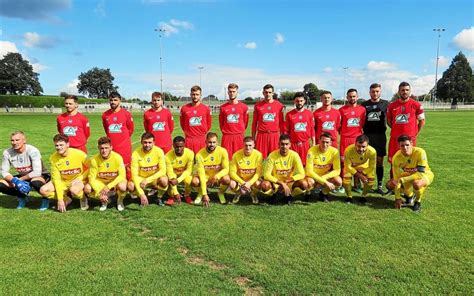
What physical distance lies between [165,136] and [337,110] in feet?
11.1

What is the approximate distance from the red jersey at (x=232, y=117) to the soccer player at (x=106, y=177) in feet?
7.26

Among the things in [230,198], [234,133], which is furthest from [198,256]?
[234,133]

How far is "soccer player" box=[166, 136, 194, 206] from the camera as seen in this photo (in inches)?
232

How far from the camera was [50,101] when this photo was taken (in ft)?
214

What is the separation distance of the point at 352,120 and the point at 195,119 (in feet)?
9.86

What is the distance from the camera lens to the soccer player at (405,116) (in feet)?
21.0

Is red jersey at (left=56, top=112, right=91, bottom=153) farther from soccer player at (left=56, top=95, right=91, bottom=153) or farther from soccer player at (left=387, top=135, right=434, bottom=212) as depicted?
soccer player at (left=387, top=135, right=434, bottom=212)

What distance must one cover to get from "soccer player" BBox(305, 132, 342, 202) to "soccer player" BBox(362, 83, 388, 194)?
123 centimetres

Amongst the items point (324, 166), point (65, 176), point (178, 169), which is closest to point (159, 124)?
point (178, 169)

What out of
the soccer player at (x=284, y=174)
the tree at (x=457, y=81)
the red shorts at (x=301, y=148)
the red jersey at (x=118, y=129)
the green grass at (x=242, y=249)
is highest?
the tree at (x=457, y=81)

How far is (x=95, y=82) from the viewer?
11956 cm

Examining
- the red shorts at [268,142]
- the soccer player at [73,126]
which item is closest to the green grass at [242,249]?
the soccer player at [73,126]

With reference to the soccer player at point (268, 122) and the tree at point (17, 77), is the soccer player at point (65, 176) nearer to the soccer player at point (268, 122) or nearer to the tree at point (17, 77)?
the soccer player at point (268, 122)

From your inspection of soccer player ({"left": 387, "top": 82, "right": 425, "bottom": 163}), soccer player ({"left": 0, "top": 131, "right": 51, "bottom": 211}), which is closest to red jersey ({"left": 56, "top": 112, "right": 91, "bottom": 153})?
soccer player ({"left": 0, "top": 131, "right": 51, "bottom": 211})
